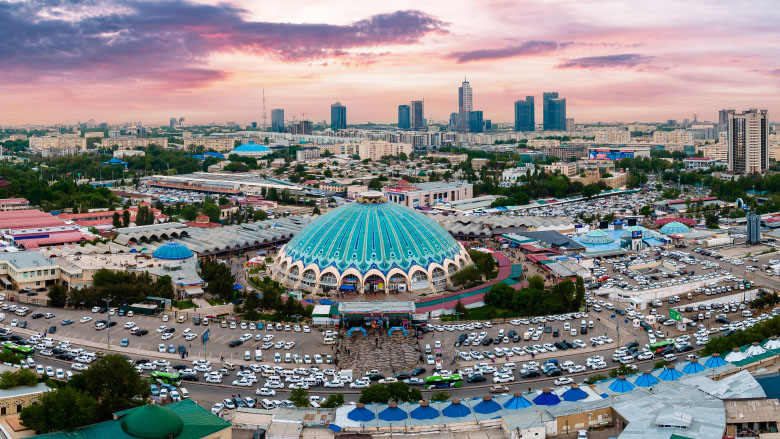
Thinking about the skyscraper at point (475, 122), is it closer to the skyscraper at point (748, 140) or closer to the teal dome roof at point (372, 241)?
the skyscraper at point (748, 140)

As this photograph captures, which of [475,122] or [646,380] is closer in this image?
[646,380]

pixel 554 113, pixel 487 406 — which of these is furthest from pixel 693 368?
pixel 554 113

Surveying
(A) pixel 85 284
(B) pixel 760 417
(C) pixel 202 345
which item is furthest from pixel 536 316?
(A) pixel 85 284

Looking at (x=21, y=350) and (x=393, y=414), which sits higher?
(x=21, y=350)

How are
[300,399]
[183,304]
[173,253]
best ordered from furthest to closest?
[173,253]
[183,304]
[300,399]

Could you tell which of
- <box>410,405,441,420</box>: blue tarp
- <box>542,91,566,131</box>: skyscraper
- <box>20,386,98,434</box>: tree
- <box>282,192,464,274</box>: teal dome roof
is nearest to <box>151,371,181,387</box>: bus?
<box>20,386,98,434</box>: tree

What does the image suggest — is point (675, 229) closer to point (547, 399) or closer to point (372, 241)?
point (372, 241)

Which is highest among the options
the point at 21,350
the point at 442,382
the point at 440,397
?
the point at 21,350
